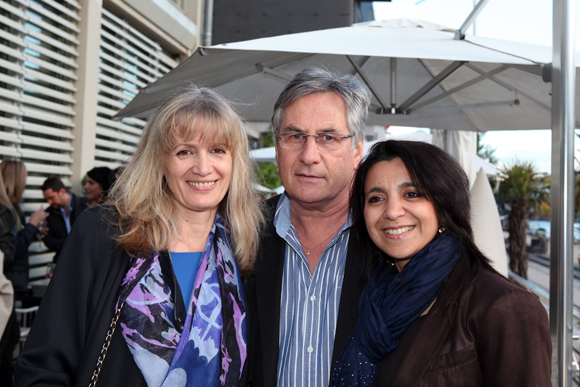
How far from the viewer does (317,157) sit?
8.18 feet

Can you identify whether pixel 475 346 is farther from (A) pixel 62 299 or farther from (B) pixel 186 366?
(A) pixel 62 299

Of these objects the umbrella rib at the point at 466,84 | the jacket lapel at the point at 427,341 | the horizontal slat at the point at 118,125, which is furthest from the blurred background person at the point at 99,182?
the jacket lapel at the point at 427,341

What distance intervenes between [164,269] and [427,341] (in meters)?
1.09

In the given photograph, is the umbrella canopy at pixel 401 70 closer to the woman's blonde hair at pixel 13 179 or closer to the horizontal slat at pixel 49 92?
the woman's blonde hair at pixel 13 179

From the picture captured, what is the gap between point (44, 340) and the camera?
6.02 feet

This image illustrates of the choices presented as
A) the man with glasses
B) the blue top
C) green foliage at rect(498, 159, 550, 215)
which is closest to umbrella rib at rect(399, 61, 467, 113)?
the man with glasses

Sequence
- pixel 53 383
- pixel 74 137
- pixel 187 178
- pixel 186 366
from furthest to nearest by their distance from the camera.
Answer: pixel 74 137 < pixel 187 178 < pixel 186 366 < pixel 53 383

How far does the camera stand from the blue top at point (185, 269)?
2.18 m

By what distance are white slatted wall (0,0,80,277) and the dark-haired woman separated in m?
4.78

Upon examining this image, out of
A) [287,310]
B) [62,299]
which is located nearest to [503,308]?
[287,310]

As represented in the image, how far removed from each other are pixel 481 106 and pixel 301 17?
3.23 metres

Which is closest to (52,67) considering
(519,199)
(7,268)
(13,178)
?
(13,178)

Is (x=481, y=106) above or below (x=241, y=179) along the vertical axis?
above

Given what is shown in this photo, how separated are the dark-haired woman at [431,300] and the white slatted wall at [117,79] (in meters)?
5.44
